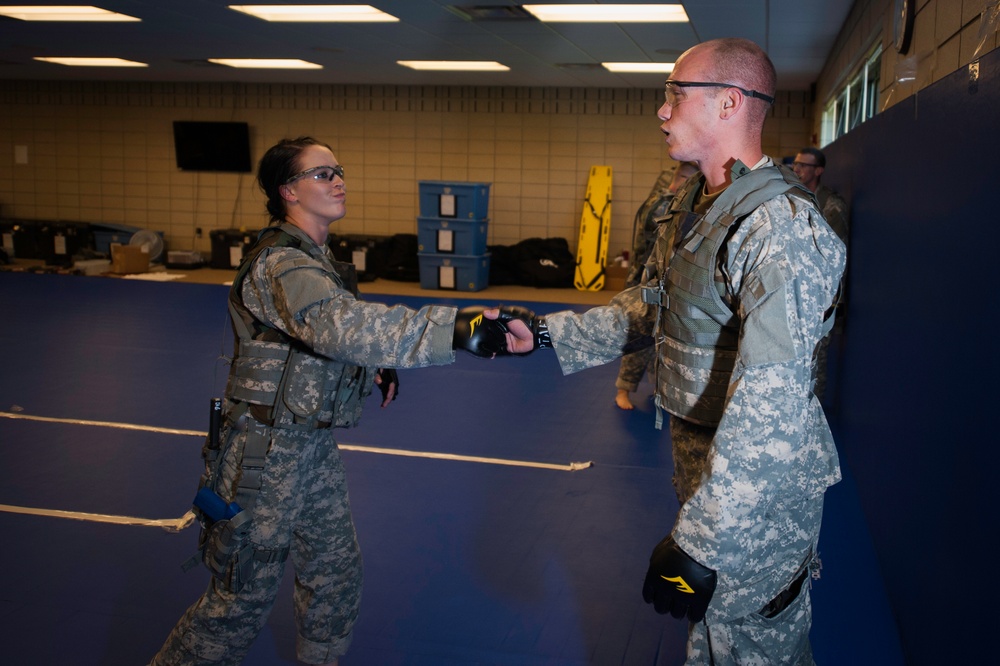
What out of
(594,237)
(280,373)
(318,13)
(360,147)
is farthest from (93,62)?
(280,373)

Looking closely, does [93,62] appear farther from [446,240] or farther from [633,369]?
[633,369]

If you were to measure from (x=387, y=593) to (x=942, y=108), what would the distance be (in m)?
2.85

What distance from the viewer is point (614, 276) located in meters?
13.9

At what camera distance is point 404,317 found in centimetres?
240

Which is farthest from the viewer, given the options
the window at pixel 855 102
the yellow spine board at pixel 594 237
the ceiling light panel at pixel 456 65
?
the yellow spine board at pixel 594 237

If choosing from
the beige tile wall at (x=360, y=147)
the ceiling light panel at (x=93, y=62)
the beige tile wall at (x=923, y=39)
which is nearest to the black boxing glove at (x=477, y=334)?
the beige tile wall at (x=923, y=39)

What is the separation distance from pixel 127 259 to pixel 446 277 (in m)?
5.30

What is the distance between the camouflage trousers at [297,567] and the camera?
253 centimetres

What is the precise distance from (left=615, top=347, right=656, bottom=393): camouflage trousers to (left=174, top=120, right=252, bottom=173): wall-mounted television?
11.0 meters

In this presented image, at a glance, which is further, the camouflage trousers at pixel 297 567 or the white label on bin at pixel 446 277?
the white label on bin at pixel 446 277

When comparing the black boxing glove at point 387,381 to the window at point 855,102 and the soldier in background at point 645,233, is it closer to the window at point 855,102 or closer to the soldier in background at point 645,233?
the soldier in background at point 645,233

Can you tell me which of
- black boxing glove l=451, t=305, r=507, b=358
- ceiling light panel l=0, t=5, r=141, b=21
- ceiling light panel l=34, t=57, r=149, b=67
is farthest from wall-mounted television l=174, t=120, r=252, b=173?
black boxing glove l=451, t=305, r=507, b=358

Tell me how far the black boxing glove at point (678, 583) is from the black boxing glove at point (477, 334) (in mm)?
808

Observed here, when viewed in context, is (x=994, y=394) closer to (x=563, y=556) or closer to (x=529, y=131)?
(x=563, y=556)
